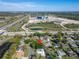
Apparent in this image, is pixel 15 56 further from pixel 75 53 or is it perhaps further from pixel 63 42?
pixel 63 42

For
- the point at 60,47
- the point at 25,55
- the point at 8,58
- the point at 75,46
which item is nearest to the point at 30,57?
the point at 25,55

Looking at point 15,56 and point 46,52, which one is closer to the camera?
point 15,56

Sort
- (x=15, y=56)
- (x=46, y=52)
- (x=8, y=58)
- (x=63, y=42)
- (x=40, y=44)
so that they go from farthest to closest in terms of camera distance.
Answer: (x=63, y=42) < (x=40, y=44) < (x=46, y=52) < (x=15, y=56) < (x=8, y=58)

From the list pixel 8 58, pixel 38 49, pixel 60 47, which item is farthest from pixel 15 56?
pixel 60 47

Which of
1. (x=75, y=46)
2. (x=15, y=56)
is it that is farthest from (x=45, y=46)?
(x=15, y=56)

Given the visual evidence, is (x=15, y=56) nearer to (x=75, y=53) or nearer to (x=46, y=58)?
(x=46, y=58)

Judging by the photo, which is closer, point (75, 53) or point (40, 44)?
point (75, 53)

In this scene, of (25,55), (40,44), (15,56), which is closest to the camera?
(15,56)

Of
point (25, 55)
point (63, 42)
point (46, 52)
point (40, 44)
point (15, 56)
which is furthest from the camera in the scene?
point (63, 42)
